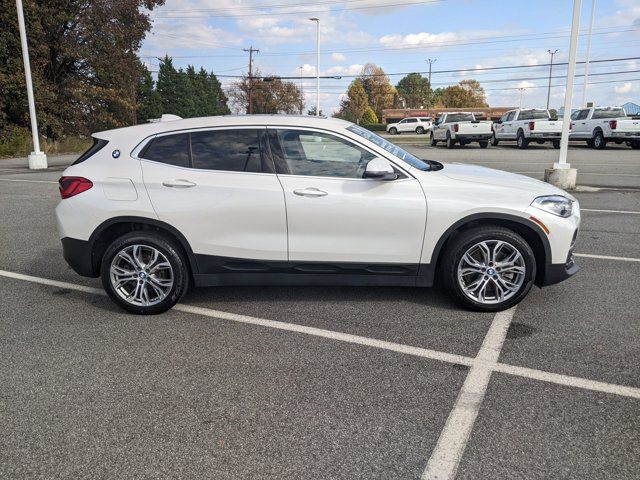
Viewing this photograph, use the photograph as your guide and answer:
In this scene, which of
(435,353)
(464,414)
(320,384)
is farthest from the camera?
(435,353)

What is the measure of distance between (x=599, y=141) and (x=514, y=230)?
23392 mm

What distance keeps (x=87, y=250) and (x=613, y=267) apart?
17.8 ft

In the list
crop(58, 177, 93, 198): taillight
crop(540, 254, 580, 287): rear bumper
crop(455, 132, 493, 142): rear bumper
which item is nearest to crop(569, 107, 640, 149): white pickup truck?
crop(455, 132, 493, 142): rear bumper

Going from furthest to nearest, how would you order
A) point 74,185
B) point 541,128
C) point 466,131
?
1. point 466,131
2. point 541,128
3. point 74,185

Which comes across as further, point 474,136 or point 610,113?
point 474,136

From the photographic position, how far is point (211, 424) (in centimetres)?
292

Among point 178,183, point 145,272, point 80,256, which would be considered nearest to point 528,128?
point 178,183

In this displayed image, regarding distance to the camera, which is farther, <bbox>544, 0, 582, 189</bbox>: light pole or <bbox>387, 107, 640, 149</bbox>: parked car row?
<bbox>387, 107, 640, 149</bbox>: parked car row

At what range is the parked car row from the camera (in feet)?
76.7

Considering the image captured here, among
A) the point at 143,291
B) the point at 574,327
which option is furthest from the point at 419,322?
the point at 143,291

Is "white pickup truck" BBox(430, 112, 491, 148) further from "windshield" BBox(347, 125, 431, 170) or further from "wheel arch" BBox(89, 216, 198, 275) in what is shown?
"wheel arch" BBox(89, 216, 198, 275)

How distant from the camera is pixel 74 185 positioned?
179 inches

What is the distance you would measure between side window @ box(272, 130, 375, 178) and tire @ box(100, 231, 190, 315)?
1192 mm

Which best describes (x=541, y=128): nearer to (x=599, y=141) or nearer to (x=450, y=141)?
(x=599, y=141)
